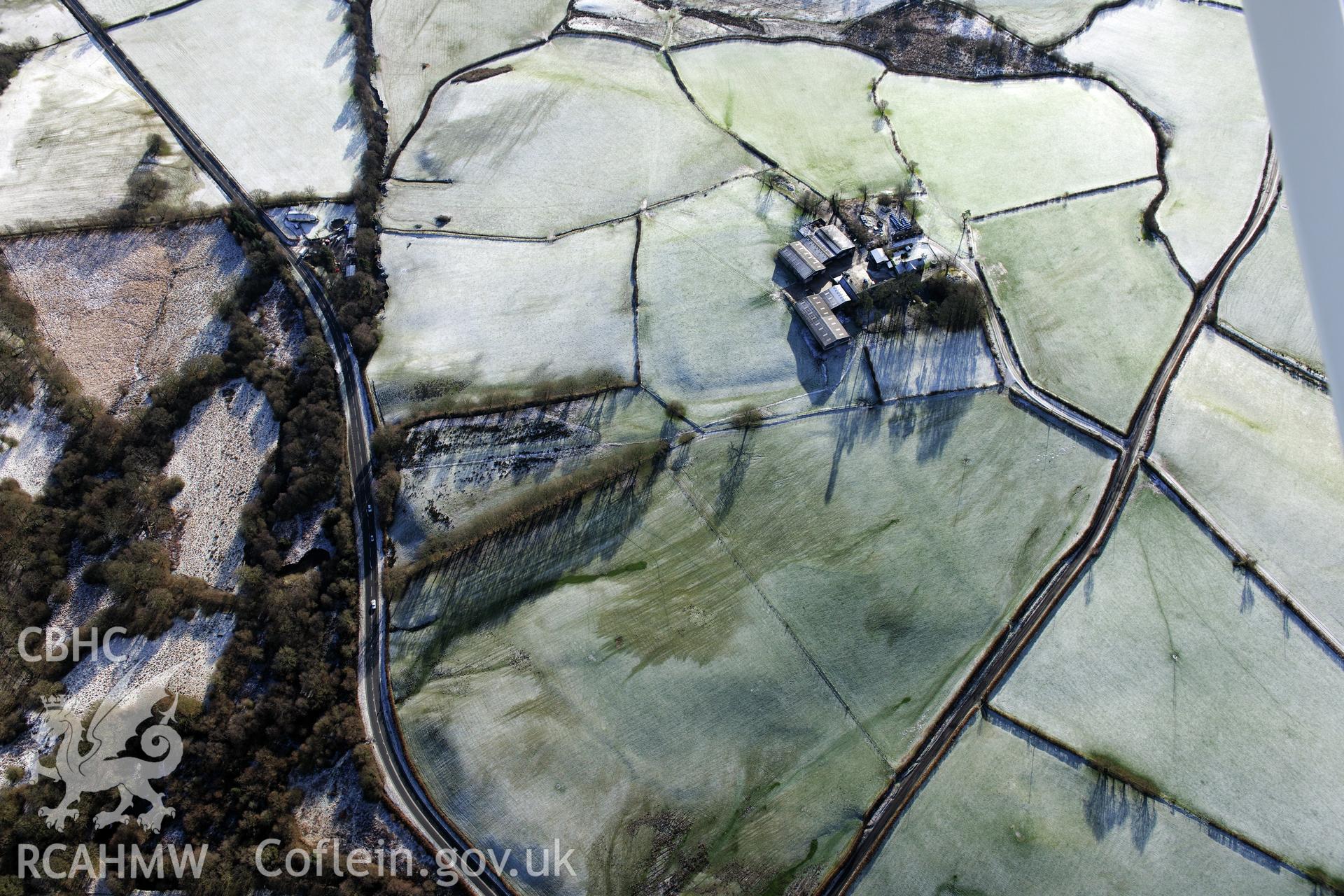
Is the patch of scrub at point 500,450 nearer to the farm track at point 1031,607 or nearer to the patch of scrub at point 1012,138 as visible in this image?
the farm track at point 1031,607

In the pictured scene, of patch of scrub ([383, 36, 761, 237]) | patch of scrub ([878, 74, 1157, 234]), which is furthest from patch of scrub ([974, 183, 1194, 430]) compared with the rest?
patch of scrub ([383, 36, 761, 237])

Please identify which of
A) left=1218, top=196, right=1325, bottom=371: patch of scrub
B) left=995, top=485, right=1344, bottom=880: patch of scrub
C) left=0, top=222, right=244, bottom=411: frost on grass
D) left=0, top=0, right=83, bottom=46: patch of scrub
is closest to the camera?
left=995, top=485, right=1344, bottom=880: patch of scrub

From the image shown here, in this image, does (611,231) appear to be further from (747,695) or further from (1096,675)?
(1096,675)

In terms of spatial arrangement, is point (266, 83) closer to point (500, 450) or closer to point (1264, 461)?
point (500, 450)

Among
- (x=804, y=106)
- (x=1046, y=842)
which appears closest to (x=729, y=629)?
(x=1046, y=842)

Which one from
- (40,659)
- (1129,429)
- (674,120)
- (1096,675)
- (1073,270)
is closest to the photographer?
(1096,675)

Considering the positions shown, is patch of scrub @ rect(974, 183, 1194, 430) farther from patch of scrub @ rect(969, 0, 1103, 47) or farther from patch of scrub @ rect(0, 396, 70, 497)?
patch of scrub @ rect(0, 396, 70, 497)

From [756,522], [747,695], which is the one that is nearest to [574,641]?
[747,695]
